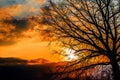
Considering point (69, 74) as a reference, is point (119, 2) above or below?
above

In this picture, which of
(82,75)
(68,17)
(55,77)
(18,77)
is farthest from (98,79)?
(18,77)

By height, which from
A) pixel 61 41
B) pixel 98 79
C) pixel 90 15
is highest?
pixel 90 15

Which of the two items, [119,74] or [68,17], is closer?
[119,74]

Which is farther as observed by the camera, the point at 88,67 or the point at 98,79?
the point at 98,79

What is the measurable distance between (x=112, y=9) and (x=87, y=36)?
10.2ft

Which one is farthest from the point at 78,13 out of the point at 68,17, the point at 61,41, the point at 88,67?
the point at 88,67

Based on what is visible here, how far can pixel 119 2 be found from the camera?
26.5 meters

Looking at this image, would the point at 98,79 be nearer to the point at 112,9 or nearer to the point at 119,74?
the point at 119,74

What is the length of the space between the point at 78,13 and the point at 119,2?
12.0 feet

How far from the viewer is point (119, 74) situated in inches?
997

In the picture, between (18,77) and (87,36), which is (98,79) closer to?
(87,36)

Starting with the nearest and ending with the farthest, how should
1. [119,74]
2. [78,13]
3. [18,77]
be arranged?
[119,74] < [78,13] < [18,77]

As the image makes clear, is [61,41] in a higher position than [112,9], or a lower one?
lower

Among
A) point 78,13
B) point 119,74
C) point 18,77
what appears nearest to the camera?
point 119,74
